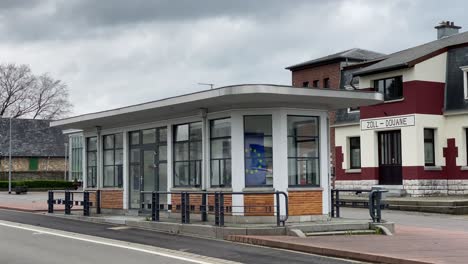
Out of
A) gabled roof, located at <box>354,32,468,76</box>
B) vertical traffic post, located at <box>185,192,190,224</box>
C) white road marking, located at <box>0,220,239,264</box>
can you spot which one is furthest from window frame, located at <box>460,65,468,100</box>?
white road marking, located at <box>0,220,239,264</box>

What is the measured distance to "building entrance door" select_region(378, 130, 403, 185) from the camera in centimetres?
3334

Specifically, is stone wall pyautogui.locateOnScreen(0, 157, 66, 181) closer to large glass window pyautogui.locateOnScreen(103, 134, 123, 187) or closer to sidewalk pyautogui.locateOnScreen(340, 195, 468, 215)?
large glass window pyautogui.locateOnScreen(103, 134, 123, 187)

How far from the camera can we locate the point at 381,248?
45.2ft

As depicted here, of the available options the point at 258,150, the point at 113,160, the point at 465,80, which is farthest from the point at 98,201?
the point at 465,80

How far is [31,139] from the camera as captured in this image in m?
77.2

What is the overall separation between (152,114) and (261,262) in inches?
384

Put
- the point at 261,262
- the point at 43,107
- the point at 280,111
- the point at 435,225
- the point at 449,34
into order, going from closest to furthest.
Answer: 1. the point at 261,262
2. the point at 280,111
3. the point at 435,225
4. the point at 449,34
5. the point at 43,107

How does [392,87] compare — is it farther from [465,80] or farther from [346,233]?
[346,233]

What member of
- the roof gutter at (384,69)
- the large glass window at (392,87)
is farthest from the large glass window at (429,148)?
the roof gutter at (384,69)

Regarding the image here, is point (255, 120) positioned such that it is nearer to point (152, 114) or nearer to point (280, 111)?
point (280, 111)

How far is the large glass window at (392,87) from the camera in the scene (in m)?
33.2

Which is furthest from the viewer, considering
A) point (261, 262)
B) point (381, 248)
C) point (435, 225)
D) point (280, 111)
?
point (435, 225)

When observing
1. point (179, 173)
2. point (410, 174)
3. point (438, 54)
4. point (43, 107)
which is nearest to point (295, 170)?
point (179, 173)

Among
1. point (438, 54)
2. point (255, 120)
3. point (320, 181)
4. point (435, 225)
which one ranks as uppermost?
point (438, 54)
